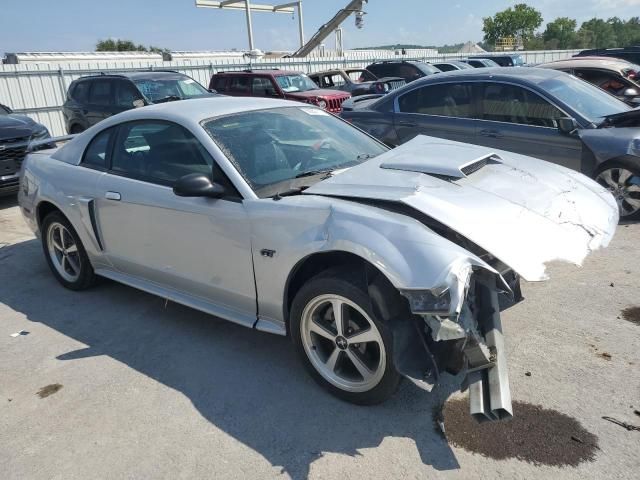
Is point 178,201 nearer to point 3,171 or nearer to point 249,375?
point 249,375

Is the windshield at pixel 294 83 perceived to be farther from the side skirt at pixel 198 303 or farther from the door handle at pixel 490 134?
the side skirt at pixel 198 303

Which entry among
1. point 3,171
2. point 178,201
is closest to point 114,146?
point 178,201

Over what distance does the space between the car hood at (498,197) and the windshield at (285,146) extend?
275 millimetres

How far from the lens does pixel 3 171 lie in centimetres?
793

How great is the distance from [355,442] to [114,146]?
117 inches

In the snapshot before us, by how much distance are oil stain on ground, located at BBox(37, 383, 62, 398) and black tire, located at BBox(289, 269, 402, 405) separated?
155cm

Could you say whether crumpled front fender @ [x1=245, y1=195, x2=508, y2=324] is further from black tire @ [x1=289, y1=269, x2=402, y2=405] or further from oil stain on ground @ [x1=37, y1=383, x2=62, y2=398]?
oil stain on ground @ [x1=37, y1=383, x2=62, y2=398]

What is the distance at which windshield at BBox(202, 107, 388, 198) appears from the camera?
3389 millimetres

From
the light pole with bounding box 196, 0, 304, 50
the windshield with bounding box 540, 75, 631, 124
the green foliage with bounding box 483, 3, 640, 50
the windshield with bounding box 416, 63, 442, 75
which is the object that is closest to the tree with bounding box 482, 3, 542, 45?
the green foliage with bounding box 483, 3, 640, 50

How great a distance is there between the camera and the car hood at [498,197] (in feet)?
8.72

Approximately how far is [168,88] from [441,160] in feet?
30.1

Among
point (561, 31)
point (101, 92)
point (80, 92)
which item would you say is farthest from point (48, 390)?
point (561, 31)

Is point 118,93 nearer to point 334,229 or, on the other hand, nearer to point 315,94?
point 315,94

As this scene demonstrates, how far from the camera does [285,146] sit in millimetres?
3676
